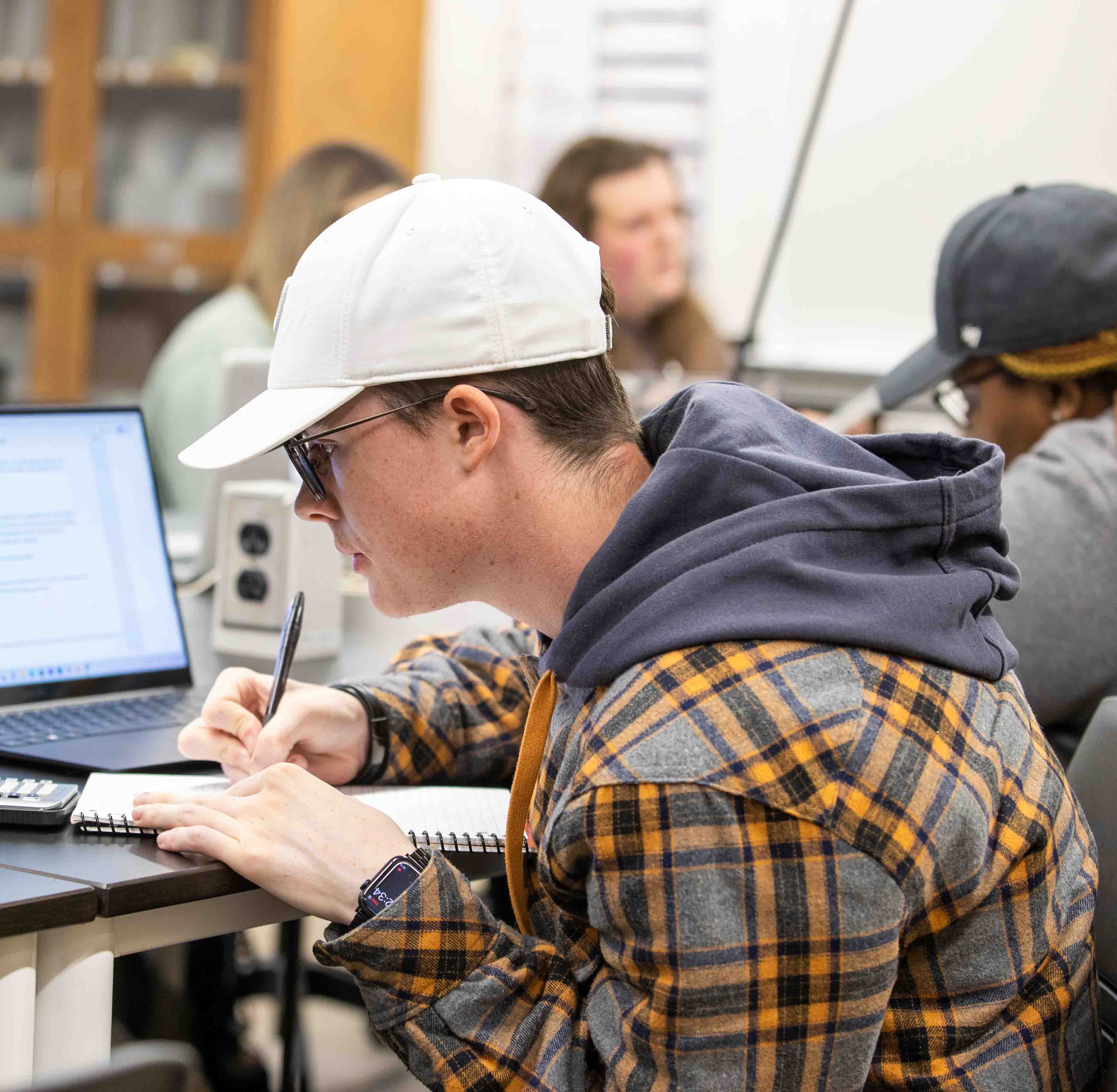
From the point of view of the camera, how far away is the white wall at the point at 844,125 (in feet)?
9.84

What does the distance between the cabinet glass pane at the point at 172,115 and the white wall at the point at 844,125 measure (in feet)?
1.74

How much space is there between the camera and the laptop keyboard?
3.68 feet

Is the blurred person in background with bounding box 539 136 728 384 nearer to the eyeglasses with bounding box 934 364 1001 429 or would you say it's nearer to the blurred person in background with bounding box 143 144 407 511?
the blurred person in background with bounding box 143 144 407 511

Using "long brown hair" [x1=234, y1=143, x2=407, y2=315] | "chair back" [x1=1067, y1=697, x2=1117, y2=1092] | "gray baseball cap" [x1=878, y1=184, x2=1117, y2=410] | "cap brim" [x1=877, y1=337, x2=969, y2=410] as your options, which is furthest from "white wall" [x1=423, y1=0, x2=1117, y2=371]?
"chair back" [x1=1067, y1=697, x2=1117, y2=1092]

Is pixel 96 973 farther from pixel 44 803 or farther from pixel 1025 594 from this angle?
pixel 1025 594

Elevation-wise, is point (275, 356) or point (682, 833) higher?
point (275, 356)

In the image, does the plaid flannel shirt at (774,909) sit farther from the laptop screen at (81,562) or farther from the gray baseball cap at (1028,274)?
the gray baseball cap at (1028,274)

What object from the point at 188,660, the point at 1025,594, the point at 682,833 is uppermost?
the point at 682,833

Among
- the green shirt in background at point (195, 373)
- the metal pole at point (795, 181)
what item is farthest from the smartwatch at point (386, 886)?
the green shirt in background at point (195, 373)

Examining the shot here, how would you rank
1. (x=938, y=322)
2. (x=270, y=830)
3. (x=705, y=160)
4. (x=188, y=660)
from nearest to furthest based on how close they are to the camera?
1. (x=270, y=830)
2. (x=188, y=660)
3. (x=938, y=322)
4. (x=705, y=160)

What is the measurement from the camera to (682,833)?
0.73 m

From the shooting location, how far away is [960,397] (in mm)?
1697

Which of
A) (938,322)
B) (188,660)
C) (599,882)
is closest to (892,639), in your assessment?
(599,882)

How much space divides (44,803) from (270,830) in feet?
0.54
